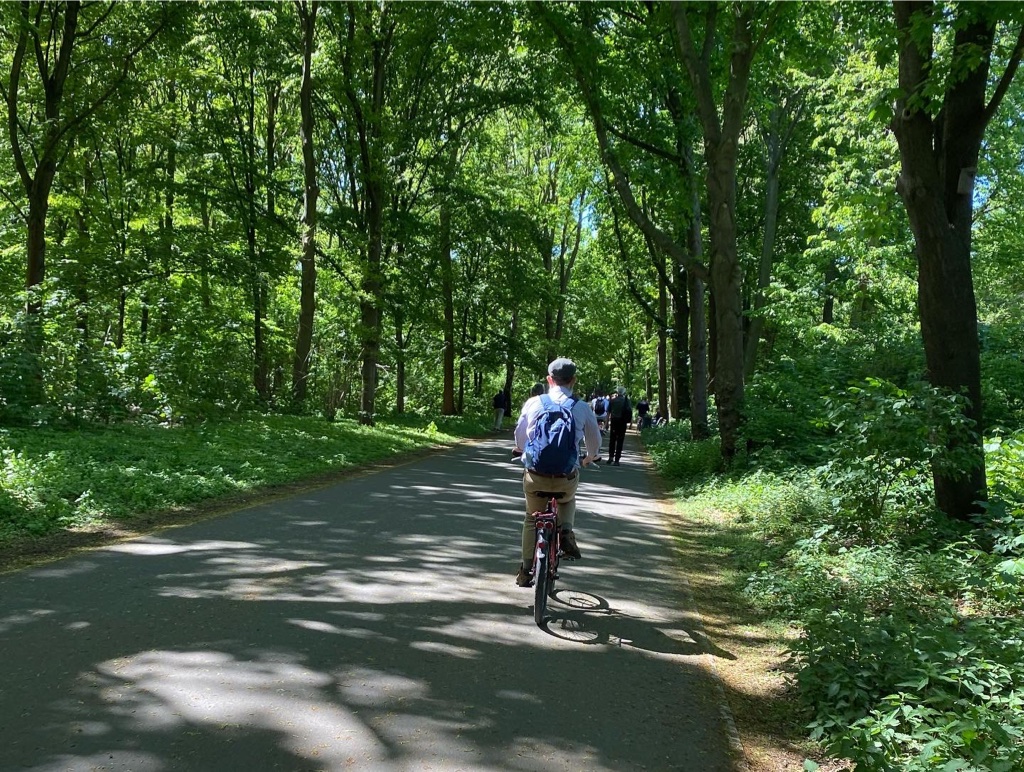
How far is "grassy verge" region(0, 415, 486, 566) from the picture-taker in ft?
25.9

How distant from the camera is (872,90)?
18438 mm

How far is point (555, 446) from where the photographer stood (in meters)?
5.80

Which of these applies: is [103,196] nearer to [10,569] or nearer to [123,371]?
[123,371]

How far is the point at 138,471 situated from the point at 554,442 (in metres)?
7.14

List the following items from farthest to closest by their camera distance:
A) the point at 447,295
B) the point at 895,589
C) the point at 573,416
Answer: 1. the point at 447,295
2. the point at 573,416
3. the point at 895,589

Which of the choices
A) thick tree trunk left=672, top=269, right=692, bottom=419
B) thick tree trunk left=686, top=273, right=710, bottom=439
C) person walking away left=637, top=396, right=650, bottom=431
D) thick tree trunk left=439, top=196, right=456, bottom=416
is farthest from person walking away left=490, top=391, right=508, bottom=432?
thick tree trunk left=686, top=273, right=710, bottom=439

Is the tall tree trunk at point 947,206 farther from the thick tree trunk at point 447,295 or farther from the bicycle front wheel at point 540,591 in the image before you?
the thick tree trunk at point 447,295

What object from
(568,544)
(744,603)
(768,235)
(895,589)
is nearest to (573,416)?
(568,544)

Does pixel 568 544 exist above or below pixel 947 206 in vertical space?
below

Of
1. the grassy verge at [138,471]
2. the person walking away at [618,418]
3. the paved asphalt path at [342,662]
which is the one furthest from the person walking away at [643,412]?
the paved asphalt path at [342,662]

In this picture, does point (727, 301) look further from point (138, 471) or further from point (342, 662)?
point (342, 662)

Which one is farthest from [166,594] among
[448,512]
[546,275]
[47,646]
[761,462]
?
[546,275]

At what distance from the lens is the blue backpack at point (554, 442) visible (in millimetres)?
5805

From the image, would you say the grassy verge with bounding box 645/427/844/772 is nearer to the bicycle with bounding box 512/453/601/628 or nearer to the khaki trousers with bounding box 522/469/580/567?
the bicycle with bounding box 512/453/601/628
